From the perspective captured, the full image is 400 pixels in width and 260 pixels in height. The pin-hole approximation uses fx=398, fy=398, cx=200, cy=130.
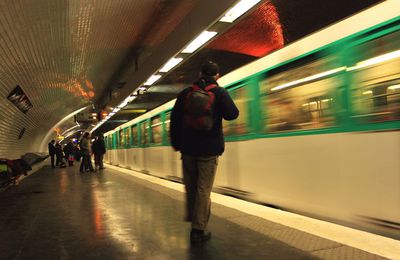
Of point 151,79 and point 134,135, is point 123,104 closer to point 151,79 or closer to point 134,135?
point 134,135

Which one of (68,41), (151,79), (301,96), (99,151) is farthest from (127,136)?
(301,96)

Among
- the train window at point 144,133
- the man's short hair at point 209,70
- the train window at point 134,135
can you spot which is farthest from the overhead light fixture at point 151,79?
the man's short hair at point 209,70

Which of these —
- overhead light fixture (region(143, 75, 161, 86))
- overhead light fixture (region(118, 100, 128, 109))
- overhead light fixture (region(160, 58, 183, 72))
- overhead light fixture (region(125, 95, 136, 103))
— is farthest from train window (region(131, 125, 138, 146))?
overhead light fixture (region(160, 58, 183, 72))

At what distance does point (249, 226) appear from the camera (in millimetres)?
4531

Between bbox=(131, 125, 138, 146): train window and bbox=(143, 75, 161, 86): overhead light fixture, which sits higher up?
bbox=(143, 75, 161, 86): overhead light fixture

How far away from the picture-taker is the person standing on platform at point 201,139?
3.82 m

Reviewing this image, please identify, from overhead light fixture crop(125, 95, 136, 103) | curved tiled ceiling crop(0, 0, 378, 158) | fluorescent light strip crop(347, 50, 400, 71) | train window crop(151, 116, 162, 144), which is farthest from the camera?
overhead light fixture crop(125, 95, 136, 103)

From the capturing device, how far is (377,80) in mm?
3754

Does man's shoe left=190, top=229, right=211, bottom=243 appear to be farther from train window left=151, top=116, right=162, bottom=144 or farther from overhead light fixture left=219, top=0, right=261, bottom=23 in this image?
train window left=151, top=116, right=162, bottom=144

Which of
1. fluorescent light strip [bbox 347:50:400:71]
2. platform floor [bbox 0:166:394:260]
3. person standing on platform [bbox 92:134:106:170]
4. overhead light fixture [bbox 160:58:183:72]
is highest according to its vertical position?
overhead light fixture [bbox 160:58:183:72]

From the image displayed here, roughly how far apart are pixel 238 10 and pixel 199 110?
2034 mm

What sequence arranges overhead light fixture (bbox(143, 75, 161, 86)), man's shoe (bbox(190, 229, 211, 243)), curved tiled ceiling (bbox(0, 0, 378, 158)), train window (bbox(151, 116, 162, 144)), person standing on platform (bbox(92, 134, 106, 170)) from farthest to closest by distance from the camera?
person standing on platform (bbox(92, 134, 106, 170))
train window (bbox(151, 116, 162, 144))
overhead light fixture (bbox(143, 75, 161, 86))
curved tiled ceiling (bbox(0, 0, 378, 158))
man's shoe (bbox(190, 229, 211, 243))

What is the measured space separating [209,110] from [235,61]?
3.02 m

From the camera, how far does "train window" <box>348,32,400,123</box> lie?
11.6 feet
